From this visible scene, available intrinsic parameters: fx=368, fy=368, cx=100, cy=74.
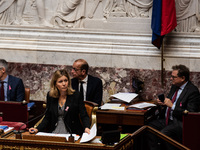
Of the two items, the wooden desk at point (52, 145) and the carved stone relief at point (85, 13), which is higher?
the carved stone relief at point (85, 13)

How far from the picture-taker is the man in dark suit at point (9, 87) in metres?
5.98

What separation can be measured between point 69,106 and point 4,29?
3.40 metres

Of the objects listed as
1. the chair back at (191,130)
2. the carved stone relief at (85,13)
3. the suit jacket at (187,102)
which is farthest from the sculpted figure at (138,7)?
the chair back at (191,130)

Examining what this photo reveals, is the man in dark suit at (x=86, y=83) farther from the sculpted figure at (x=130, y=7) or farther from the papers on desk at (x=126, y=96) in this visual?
the sculpted figure at (x=130, y=7)

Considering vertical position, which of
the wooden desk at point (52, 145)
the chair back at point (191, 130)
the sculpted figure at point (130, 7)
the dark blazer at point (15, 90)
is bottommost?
the chair back at point (191, 130)

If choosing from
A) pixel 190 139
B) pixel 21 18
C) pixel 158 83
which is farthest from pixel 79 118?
pixel 21 18

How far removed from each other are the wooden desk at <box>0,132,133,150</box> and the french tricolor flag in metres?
3.00

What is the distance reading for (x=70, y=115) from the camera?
14.9 feet

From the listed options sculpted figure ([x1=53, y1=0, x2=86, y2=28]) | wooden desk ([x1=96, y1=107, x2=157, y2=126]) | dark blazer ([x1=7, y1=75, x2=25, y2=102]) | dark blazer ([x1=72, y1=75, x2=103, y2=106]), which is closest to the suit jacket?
wooden desk ([x1=96, y1=107, x2=157, y2=126])

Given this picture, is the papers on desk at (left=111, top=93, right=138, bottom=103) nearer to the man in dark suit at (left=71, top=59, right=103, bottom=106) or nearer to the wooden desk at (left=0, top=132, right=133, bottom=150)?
the man in dark suit at (left=71, top=59, right=103, bottom=106)

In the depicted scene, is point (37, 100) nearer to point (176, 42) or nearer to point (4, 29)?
point (4, 29)

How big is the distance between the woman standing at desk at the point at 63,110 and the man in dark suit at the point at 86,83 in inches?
49.3

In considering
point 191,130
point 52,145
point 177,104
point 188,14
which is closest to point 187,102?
point 177,104

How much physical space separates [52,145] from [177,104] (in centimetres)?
243
